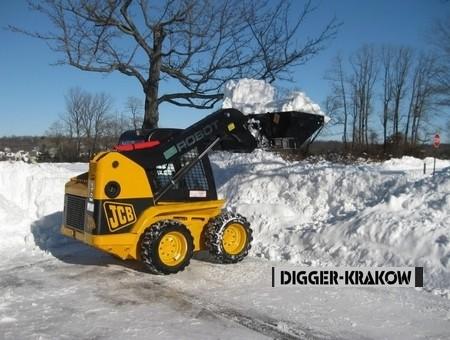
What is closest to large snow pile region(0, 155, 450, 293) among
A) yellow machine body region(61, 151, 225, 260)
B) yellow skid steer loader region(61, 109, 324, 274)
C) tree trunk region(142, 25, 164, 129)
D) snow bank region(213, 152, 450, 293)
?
snow bank region(213, 152, 450, 293)

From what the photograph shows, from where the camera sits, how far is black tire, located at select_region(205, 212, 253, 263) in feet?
23.8

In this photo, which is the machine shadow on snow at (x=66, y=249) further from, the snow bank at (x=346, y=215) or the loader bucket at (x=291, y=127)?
the loader bucket at (x=291, y=127)

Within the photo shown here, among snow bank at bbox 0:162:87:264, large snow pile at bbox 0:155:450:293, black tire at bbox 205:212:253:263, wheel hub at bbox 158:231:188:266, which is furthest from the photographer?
snow bank at bbox 0:162:87:264

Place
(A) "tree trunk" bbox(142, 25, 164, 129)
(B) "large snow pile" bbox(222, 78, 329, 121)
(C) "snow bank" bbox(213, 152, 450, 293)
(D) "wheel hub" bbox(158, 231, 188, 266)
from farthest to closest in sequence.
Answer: (A) "tree trunk" bbox(142, 25, 164, 129) < (B) "large snow pile" bbox(222, 78, 329, 121) < (C) "snow bank" bbox(213, 152, 450, 293) < (D) "wheel hub" bbox(158, 231, 188, 266)

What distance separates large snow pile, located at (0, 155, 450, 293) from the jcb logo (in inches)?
89.1

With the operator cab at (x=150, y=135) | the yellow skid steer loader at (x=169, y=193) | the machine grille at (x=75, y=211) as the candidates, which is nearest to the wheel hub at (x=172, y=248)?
the yellow skid steer loader at (x=169, y=193)

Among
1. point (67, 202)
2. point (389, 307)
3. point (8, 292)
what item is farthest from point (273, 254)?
point (8, 292)

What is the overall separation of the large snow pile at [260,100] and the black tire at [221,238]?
2.08 meters

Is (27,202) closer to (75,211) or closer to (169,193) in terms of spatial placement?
(75,211)

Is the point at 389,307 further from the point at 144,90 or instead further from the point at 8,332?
the point at 144,90

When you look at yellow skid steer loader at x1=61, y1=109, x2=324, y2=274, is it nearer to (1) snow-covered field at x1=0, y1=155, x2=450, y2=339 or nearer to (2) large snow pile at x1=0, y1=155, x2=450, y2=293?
(1) snow-covered field at x1=0, y1=155, x2=450, y2=339

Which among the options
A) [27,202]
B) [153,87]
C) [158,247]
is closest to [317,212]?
[158,247]

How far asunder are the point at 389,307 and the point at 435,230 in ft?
6.38

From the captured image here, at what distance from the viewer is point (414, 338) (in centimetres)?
461
